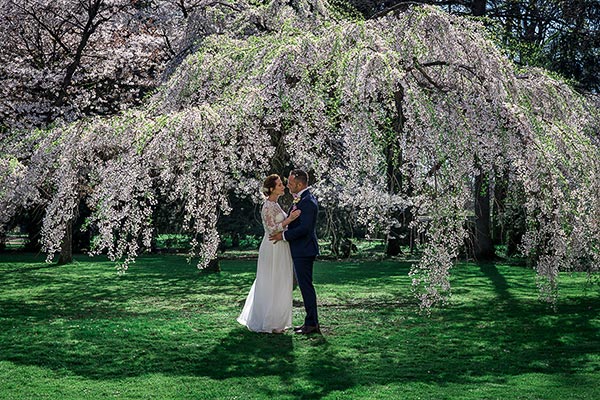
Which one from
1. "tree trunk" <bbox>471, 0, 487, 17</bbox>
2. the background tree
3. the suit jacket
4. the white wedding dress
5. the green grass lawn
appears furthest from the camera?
"tree trunk" <bbox>471, 0, 487, 17</bbox>

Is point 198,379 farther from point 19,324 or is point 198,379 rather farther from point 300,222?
point 19,324

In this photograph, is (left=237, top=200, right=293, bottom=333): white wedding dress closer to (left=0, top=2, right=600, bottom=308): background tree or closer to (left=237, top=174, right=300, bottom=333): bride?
(left=237, top=174, right=300, bottom=333): bride

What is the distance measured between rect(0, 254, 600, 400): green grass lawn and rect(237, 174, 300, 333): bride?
0.21 meters

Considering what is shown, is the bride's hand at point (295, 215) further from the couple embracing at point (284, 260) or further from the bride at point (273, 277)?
the bride at point (273, 277)

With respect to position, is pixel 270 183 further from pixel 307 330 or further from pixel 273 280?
pixel 307 330

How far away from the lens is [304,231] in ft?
23.1

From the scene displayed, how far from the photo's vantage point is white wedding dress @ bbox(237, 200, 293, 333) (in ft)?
24.0

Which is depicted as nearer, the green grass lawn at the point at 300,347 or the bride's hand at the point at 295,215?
the green grass lawn at the point at 300,347

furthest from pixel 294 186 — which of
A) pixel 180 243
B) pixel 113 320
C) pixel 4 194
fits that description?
pixel 180 243

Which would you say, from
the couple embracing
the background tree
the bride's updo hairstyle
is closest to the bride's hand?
the couple embracing

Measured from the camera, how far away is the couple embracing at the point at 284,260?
23.4ft

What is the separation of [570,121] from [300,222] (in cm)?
292

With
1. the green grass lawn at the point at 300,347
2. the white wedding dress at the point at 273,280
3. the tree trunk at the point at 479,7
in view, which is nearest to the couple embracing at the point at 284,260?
the white wedding dress at the point at 273,280

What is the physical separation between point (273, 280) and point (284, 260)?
0.23m
